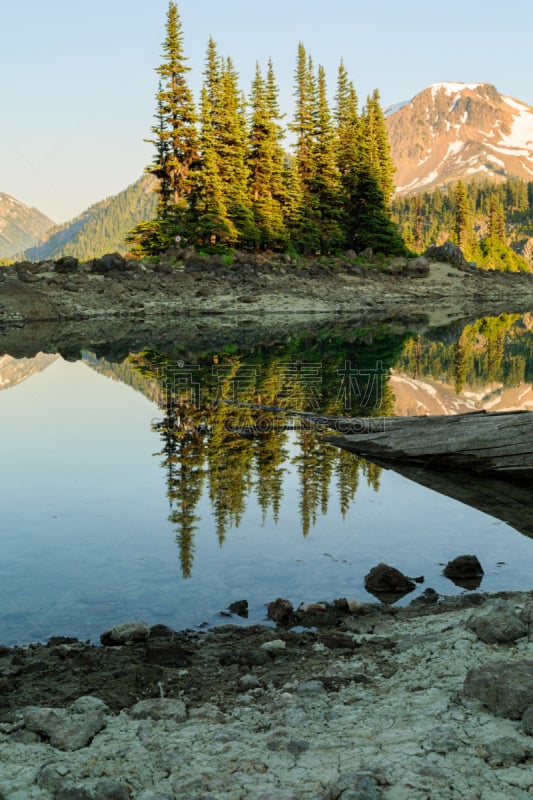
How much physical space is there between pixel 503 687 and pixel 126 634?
3038 mm

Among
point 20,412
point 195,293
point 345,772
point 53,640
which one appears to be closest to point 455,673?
point 345,772

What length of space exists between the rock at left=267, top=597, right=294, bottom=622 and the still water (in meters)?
0.10

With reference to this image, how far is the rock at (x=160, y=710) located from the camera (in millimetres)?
4801

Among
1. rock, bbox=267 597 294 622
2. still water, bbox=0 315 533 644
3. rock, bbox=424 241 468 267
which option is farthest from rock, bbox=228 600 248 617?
rock, bbox=424 241 468 267

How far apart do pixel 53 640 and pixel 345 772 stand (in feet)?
9.98

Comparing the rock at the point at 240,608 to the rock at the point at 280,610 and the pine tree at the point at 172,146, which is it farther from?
the pine tree at the point at 172,146

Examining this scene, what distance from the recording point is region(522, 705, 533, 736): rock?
4135 millimetres

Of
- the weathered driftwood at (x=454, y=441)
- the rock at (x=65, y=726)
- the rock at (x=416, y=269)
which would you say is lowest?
the rock at (x=65, y=726)

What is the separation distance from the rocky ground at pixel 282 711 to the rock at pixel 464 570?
1.03 metres

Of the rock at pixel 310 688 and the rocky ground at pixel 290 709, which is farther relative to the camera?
the rock at pixel 310 688

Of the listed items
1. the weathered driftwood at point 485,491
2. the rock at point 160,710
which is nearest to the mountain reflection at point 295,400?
the weathered driftwood at point 485,491

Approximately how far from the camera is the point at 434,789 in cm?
374

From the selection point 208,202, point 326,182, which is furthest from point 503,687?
point 326,182

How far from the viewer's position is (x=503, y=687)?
14.6 feet
